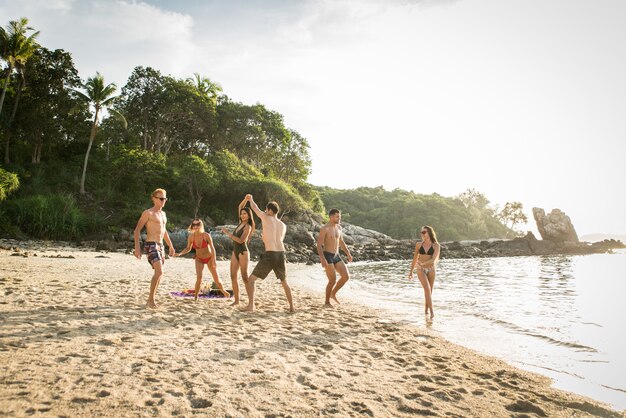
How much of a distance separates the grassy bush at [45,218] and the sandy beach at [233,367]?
54.7 feet

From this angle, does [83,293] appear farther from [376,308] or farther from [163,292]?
[376,308]

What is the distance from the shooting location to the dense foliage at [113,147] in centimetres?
2269

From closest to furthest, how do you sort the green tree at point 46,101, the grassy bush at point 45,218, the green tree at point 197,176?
the grassy bush at point 45,218 → the green tree at point 46,101 → the green tree at point 197,176

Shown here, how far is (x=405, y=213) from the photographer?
79.4m

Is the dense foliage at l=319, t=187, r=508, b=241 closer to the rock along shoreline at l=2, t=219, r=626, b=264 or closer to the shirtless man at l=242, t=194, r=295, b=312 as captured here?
the rock along shoreline at l=2, t=219, r=626, b=264

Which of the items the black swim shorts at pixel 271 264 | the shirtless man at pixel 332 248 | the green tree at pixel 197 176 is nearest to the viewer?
the black swim shorts at pixel 271 264

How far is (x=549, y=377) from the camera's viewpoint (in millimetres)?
4223

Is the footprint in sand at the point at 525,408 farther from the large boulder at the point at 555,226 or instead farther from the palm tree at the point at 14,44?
the large boulder at the point at 555,226

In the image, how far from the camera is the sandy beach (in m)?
2.79

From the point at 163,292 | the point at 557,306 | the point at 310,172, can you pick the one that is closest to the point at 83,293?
the point at 163,292

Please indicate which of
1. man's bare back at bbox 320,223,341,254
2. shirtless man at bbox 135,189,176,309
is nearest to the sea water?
man's bare back at bbox 320,223,341,254

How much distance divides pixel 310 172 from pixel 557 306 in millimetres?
43328

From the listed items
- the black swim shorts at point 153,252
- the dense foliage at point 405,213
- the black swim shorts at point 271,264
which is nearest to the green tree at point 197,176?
the black swim shorts at point 153,252

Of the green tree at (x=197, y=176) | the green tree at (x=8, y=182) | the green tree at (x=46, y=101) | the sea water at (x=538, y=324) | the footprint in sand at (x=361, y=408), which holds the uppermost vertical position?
the green tree at (x=46, y=101)
